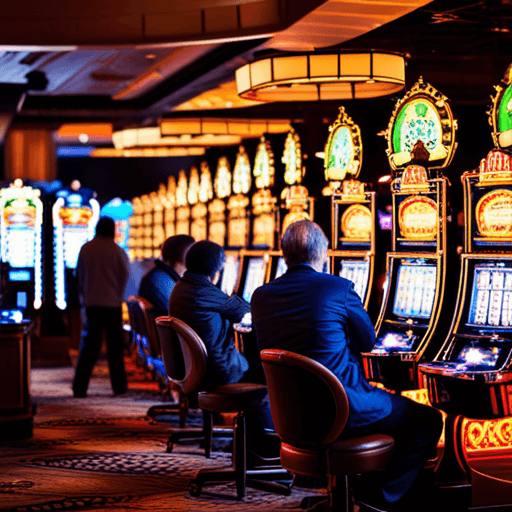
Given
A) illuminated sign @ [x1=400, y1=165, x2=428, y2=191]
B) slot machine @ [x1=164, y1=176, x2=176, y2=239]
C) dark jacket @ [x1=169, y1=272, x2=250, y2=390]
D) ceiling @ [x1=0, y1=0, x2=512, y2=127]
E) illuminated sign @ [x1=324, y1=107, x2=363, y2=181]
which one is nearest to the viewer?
dark jacket @ [x1=169, y1=272, x2=250, y2=390]

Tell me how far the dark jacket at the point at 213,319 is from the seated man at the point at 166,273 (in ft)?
4.51

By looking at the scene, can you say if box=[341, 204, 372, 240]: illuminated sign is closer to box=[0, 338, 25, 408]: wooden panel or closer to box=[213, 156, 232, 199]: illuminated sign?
box=[0, 338, 25, 408]: wooden panel

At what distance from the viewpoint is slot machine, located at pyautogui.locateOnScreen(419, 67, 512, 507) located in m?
3.83

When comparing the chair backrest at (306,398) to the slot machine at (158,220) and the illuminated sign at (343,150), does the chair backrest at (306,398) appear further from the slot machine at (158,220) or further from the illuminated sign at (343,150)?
the slot machine at (158,220)

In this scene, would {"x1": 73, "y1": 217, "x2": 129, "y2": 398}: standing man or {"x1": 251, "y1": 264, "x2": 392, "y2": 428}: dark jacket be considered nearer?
{"x1": 251, "y1": 264, "x2": 392, "y2": 428}: dark jacket

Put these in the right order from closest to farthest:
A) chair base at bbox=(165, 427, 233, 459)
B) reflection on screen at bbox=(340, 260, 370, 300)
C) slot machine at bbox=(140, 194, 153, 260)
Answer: chair base at bbox=(165, 427, 233, 459), reflection on screen at bbox=(340, 260, 370, 300), slot machine at bbox=(140, 194, 153, 260)

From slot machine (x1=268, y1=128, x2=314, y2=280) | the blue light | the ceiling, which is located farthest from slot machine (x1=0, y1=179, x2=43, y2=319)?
the blue light

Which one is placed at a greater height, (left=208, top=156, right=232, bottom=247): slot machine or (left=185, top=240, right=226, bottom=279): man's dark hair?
(left=208, top=156, right=232, bottom=247): slot machine

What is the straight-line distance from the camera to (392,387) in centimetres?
439

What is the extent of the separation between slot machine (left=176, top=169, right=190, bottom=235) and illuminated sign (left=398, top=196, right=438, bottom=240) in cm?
848

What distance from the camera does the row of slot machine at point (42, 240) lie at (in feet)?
25.8

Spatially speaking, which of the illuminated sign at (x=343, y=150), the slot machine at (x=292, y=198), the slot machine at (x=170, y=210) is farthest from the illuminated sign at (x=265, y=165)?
the slot machine at (x=170, y=210)

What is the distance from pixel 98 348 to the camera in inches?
314

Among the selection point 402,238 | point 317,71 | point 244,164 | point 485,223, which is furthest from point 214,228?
point 485,223
